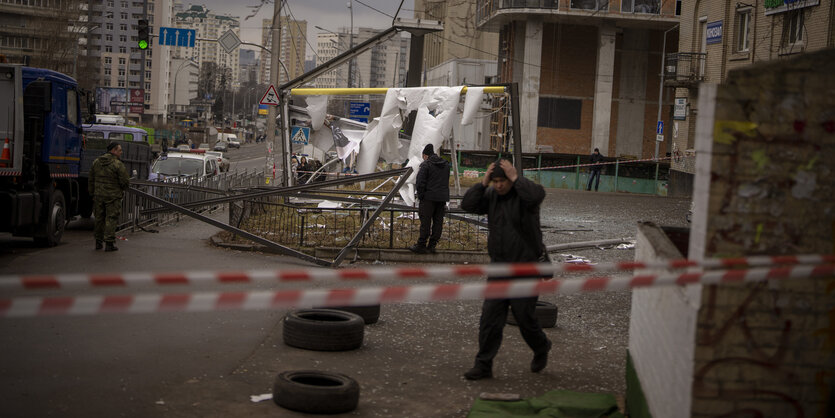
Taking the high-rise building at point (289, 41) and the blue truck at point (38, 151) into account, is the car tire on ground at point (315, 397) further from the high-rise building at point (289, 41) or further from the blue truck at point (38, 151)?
the high-rise building at point (289, 41)

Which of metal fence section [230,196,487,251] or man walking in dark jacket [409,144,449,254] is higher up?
man walking in dark jacket [409,144,449,254]

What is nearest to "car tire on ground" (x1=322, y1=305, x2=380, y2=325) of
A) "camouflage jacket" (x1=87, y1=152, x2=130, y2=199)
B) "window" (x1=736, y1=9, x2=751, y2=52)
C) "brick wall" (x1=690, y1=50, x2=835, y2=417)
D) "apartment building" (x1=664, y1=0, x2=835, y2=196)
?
"brick wall" (x1=690, y1=50, x2=835, y2=417)

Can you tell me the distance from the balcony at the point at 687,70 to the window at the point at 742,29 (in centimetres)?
337

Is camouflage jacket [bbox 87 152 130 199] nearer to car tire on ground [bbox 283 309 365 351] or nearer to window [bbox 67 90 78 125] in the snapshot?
window [bbox 67 90 78 125]

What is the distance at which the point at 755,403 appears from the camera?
14.1ft

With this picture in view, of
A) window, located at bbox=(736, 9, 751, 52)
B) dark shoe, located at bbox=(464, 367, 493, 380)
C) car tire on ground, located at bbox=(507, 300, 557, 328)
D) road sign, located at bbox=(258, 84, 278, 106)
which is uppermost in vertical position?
window, located at bbox=(736, 9, 751, 52)

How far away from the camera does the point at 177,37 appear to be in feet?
128

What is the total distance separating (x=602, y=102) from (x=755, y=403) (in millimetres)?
51520

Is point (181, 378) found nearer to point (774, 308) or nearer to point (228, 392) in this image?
point (228, 392)

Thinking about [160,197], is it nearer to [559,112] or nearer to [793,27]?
[793,27]

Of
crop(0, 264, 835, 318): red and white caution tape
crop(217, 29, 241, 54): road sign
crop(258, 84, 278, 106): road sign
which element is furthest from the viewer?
crop(217, 29, 241, 54): road sign

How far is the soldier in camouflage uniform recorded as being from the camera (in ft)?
46.7

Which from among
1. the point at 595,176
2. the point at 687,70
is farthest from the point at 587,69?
the point at 595,176

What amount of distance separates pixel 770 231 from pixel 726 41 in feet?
105
